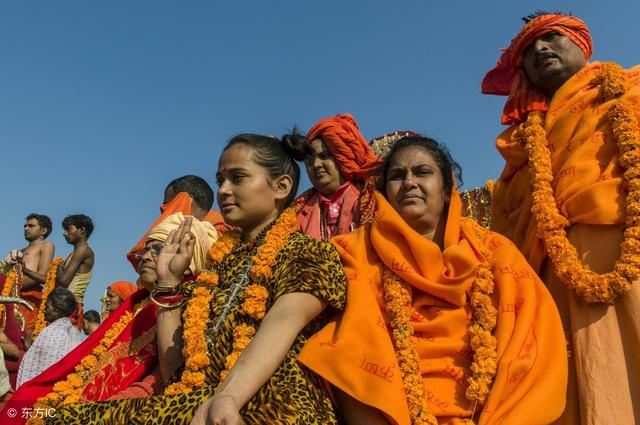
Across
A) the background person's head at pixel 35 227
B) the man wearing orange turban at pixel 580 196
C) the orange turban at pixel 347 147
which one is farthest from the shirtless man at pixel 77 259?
the man wearing orange turban at pixel 580 196

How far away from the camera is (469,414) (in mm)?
2973

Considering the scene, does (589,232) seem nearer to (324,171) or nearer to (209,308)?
(209,308)

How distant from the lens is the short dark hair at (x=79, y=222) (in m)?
Result: 11.2

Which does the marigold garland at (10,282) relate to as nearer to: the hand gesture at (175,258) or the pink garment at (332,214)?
the pink garment at (332,214)

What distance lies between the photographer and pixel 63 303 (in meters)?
8.37

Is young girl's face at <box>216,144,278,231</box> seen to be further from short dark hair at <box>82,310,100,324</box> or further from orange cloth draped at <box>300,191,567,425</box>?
short dark hair at <box>82,310,100,324</box>

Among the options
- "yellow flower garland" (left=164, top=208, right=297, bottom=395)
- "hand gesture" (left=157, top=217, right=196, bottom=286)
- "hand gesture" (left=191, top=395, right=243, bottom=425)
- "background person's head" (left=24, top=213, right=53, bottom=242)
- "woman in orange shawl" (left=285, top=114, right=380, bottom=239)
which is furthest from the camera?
"background person's head" (left=24, top=213, right=53, bottom=242)

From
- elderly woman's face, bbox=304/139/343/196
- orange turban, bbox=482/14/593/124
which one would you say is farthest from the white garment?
orange turban, bbox=482/14/593/124

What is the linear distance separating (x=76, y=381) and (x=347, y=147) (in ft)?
9.52

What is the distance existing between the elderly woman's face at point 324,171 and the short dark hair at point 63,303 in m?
4.72

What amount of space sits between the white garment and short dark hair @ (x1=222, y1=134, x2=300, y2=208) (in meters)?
5.06

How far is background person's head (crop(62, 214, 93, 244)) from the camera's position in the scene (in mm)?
11148

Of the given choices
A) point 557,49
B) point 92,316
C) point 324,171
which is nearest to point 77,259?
point 92,316

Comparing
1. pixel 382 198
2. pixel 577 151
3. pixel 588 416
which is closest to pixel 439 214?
pixel 382 198
